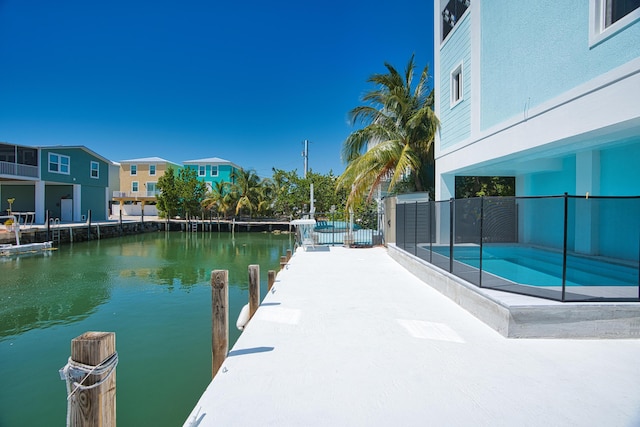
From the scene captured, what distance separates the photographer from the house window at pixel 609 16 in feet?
17.3

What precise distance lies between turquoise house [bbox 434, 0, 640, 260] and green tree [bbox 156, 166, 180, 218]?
1436 inches

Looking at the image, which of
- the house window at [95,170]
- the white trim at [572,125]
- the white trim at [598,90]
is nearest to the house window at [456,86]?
the white trim at [572,125]

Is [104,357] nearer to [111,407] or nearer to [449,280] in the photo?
[111,407]

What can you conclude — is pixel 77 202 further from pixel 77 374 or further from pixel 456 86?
pixel 77 374

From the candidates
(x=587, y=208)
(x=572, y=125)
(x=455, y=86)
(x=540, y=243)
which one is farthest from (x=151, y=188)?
(x=572, y=125)

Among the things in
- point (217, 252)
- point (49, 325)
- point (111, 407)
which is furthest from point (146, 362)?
point (217, 252)

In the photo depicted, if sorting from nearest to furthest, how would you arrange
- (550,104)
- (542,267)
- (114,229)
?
(550,104) < (542,267) < (114,229)

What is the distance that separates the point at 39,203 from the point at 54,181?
7.39ft

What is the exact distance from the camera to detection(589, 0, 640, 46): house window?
5.27 metres

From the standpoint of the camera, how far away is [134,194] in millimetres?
49469

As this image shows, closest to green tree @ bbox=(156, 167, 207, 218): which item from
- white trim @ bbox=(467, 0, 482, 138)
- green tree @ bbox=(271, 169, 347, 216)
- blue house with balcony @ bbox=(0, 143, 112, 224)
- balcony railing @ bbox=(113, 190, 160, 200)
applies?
blue house with balcony @ bbox=(0, 143, 112, 224)

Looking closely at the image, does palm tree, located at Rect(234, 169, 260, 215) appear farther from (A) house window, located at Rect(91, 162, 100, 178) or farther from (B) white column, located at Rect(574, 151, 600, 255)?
(B) white column, located at Rect(574, 151, 600, 255)

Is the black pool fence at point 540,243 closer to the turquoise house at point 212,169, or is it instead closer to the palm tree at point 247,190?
the palm tree at point 247,190

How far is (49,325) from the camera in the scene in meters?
9.32
